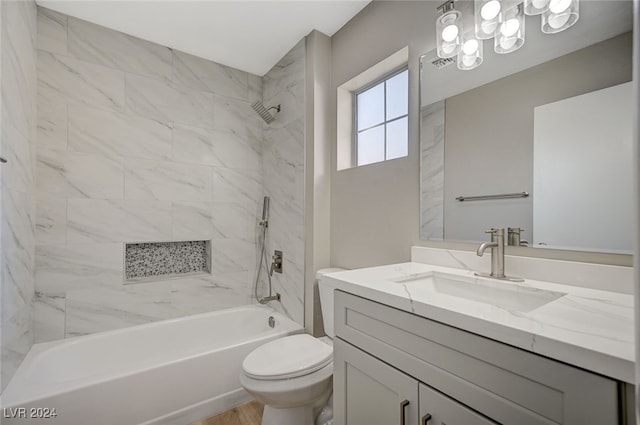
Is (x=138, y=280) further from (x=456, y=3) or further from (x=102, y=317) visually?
(x=456, y=3)

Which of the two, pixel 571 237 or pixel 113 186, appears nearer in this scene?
pixel 571 237

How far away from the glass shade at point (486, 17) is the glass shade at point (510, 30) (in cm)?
2

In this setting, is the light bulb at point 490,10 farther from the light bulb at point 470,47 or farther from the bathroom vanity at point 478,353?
the bathroom vanity at point 478,353

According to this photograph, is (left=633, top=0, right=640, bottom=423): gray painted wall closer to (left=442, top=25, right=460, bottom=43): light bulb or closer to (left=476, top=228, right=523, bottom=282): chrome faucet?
(left=476, top=228, right=523, bottom=282): chrome faucet

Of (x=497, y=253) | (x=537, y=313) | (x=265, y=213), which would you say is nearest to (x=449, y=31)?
(x=497, y=253)

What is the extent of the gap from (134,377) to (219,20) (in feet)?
7.37

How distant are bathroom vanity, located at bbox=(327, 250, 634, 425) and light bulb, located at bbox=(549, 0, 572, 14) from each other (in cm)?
99

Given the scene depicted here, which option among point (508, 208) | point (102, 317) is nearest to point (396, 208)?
point (508, 208)

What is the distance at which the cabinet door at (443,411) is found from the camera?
705mm

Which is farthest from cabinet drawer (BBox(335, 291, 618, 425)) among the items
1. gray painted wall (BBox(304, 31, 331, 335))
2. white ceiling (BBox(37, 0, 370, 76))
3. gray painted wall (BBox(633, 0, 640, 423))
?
white ceiling (BBox(37, 0, 370, 76))

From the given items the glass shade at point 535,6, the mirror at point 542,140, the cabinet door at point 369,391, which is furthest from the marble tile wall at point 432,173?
the cabinet door at point 369,391

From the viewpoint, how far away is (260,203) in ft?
9.07

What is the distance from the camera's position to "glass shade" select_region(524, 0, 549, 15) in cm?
108

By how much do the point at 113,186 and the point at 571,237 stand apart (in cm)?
264
